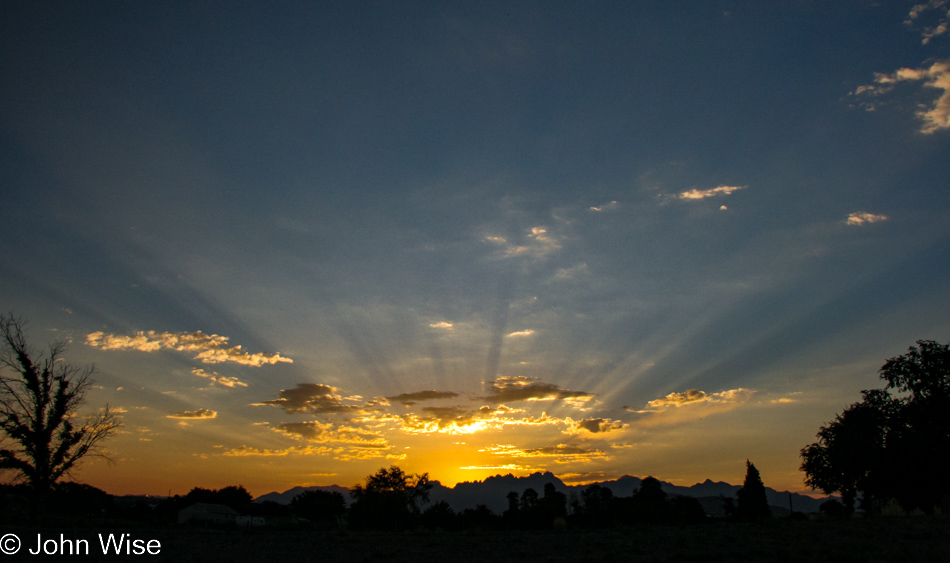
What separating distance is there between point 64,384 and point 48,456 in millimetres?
4740

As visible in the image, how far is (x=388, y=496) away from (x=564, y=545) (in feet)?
248

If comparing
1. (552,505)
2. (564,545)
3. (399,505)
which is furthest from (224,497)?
(564,545)

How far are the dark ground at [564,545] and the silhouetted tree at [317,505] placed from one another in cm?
7705

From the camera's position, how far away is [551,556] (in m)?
18.4

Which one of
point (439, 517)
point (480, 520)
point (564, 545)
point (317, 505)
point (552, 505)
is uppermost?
point (564, 545)

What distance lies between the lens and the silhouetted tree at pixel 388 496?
259 ft

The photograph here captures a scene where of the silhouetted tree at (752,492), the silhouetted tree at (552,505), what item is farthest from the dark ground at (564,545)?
the silhouetted tree at (752,492)

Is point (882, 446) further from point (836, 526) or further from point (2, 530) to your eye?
point (2, 530)

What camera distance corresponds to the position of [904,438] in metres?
36.8

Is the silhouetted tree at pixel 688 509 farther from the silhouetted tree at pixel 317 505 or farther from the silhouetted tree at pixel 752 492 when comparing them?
the silhouetted tree at pixel 317 505

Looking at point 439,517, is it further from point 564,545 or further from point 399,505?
point 564,545

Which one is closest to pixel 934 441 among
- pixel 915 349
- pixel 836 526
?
pixel 915 349

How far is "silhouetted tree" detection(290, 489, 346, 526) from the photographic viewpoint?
9531 cm

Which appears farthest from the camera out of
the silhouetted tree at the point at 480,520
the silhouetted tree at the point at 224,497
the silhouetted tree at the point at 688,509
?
the silhouetted tree at the point at 224,497
